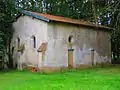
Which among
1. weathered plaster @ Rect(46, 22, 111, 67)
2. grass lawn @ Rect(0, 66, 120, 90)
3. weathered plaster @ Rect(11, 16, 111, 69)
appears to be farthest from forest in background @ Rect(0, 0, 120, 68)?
grass lawn @ Rect(0, 66, 120, 90)

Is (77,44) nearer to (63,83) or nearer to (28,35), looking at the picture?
A: (28,35)

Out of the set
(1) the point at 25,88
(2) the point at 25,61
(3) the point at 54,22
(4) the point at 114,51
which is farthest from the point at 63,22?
(4) the point at 114,51

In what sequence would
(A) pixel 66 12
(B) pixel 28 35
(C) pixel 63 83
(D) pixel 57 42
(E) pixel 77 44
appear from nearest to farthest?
(C) pixel 63 83 → (D) pixel 57 42 → (B) pixel 28 35 → (E) pixel 77 44 → (A) pixel 66 12

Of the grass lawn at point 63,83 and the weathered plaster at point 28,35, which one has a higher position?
the weathered plaster at point 28,35

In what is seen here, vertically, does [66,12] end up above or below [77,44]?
above

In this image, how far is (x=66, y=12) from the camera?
37.5 meters

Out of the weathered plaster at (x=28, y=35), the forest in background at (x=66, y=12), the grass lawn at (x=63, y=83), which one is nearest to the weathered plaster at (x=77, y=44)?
the weathered plaster at (x=28, y=35)

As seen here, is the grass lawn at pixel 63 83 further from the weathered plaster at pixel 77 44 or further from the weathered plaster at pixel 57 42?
the weathered plaster at pixel 77 44

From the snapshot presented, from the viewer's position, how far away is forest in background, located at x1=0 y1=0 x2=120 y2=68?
25266mm

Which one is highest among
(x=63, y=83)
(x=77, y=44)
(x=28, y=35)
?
(x=28, y=35)

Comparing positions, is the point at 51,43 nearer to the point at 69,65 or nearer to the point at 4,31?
the point at 69,65

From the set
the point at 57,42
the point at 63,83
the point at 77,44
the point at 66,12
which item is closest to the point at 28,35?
the point at 57,42

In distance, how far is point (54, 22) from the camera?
25.7 meters

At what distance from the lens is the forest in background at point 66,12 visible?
25.3 meters
